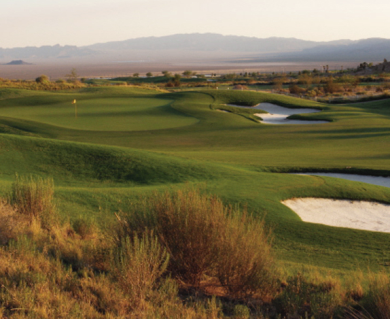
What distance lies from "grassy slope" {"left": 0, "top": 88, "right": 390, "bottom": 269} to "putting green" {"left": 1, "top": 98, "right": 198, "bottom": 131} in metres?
2.08

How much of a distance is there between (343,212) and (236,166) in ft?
16.5

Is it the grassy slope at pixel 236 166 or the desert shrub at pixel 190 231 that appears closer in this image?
the desert shrub at pixel 190 231

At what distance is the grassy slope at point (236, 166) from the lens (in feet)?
32.8

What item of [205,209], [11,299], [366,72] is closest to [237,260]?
[205,209]

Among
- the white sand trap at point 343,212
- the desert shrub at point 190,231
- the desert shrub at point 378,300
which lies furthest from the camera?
the white sand trap at point 343,212

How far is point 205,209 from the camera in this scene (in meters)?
6.03

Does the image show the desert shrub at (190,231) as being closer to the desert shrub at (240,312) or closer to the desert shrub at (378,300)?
the desert shrub at (240,312)

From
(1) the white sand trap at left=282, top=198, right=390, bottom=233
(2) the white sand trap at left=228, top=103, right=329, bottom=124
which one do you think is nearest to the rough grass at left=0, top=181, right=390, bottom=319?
(1) the white sand trap at left=282, top=198, right=390, bottom=233

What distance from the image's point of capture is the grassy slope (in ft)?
32.8

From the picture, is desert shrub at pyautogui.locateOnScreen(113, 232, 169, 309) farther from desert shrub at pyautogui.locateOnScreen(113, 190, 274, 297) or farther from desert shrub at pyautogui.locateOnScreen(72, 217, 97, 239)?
desert shrub at pyautogui.locateOnScreen(72, 217, 97, 239)

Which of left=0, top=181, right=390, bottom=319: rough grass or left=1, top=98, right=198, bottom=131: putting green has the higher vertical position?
left=1, top=98, right=198, bottom=131: putting green

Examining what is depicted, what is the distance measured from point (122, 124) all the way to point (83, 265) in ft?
77.9

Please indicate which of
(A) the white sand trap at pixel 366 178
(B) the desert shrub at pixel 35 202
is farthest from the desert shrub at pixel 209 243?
(A) the white sand trap at pixel 366 178

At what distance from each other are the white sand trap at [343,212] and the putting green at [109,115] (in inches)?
659
